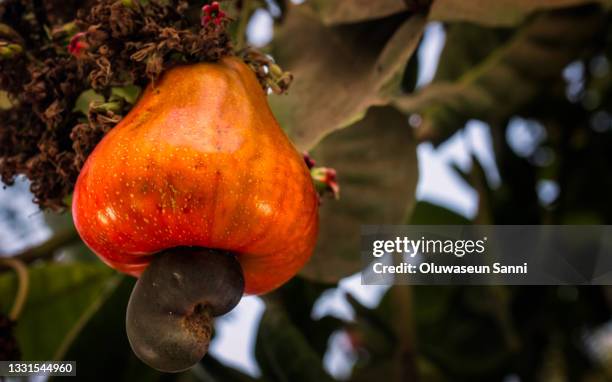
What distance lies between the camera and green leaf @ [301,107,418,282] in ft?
3.49

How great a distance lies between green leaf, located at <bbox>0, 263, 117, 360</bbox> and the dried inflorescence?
0.54 metres

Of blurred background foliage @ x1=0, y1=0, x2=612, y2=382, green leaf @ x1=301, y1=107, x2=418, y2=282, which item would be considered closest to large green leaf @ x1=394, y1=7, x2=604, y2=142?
blurred background foliage @ x1=0, y1=0, x2=612, y2=382

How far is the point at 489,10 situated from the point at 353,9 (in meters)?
0.21

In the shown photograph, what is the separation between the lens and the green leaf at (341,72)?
3.09ft

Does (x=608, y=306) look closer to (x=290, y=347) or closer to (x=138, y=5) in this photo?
(x=290, y=347)

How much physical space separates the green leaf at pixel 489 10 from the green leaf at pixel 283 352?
44cm

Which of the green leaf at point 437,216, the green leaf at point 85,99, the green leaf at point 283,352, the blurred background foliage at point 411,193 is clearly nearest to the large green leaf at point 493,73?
the blurred background foliage at point 411,193

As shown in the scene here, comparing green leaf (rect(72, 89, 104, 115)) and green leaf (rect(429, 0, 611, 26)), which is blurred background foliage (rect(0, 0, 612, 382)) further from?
green leaf (rect(72, 89, 104, 115))

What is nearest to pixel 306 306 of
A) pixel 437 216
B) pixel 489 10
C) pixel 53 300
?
pixel 437 216

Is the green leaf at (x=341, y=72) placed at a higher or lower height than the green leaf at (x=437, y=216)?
higher

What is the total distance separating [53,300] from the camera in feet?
4.57

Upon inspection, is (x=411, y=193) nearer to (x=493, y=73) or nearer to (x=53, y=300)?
(x=493, y=73)

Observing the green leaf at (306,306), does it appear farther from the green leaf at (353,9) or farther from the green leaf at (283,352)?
the green leaf at (353,9)

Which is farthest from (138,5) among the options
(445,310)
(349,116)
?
(445,310)
